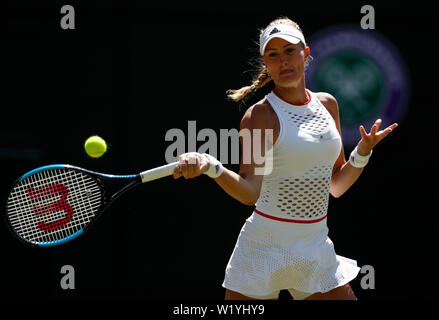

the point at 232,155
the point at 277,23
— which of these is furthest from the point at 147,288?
the point at 277,23

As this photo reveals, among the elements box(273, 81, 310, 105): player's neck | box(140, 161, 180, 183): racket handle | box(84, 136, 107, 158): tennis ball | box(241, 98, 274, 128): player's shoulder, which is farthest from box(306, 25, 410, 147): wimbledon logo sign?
box(140, 161, 180, 183): racket handle

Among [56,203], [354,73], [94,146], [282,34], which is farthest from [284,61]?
[354,73]

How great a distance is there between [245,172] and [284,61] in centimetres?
43

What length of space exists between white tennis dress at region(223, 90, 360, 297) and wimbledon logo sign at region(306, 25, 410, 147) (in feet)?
4.11

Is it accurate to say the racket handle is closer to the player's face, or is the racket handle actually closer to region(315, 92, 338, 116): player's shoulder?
the player's face

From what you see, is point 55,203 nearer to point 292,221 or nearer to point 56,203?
point 56,203

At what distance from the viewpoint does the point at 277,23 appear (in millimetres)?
2537

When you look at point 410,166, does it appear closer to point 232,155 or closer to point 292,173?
point 232,155

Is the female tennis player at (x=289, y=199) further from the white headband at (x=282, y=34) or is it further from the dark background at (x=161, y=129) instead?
the dark background at (x=161, y=129)

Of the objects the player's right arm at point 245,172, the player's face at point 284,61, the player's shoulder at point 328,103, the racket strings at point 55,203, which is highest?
the player's face at point 284,61

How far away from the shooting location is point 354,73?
3820mm

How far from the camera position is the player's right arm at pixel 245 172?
7.64 ft

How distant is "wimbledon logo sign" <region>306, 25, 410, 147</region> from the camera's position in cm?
379

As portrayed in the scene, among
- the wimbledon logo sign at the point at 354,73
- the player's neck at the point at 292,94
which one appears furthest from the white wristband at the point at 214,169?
the wimbledon logo sign at the point at 354,73
